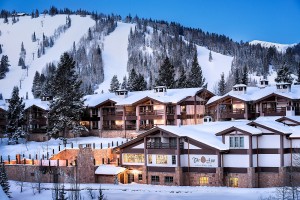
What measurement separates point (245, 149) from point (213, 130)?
6.24 metres

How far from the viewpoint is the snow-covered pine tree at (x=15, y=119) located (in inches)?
2972

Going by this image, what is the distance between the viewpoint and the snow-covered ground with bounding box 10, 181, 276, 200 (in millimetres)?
47438

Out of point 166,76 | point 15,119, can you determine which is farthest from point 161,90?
point 15,119

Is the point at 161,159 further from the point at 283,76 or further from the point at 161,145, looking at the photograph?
the point at 283,76

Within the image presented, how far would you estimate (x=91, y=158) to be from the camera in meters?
57.6

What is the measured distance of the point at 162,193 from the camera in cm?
4969

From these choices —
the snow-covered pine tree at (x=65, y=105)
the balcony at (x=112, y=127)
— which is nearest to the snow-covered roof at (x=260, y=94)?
the balcony at (x=112, y=127)

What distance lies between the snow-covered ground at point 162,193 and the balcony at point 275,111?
82.3ft

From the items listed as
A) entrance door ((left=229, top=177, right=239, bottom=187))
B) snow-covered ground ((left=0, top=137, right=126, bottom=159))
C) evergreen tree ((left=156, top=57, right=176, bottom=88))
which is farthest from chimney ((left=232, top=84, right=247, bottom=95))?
entrance door ((left=229, top=177, right=239, bottom=187))

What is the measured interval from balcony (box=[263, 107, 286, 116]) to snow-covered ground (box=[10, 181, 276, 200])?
2510cm

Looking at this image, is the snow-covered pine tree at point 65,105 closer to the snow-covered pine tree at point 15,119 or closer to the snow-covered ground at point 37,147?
the snow-covered ground at point 37,147

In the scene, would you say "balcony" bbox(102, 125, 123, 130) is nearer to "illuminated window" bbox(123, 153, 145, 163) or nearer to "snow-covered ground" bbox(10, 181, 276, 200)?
"illuminated window" bbox(123, 153, 145, 163)

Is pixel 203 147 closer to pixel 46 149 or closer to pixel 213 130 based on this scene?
pixel 213 130

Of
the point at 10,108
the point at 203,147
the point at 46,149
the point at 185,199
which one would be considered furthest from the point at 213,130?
the point at 10,108
